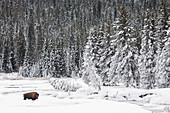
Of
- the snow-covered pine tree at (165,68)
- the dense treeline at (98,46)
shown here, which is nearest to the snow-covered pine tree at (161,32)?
the dense treeline at (98,46)

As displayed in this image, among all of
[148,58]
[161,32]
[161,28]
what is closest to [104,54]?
[148,58]

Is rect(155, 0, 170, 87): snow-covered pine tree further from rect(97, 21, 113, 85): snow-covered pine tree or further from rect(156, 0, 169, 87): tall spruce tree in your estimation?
rect(97, 21, 113, 85): snow-covered pine tree

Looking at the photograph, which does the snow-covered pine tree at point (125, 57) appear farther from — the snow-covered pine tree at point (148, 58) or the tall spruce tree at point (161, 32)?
the tall spruce tree at point (161, 32)

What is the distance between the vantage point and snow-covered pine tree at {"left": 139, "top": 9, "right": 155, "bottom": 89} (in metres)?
33.2

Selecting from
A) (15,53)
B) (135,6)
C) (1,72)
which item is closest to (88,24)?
(135,6)

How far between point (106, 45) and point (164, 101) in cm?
1938

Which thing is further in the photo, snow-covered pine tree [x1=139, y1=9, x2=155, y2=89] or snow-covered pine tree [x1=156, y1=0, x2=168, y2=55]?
snow-covered pine tree [x1=139, y1=9, x2=155, y2=89]

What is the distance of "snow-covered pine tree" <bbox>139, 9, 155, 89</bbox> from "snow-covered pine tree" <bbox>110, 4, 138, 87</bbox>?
1118 millimetres

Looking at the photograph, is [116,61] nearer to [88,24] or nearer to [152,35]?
[152,35]

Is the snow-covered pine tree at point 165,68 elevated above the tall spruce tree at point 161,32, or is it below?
below

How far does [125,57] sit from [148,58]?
11.2 feet

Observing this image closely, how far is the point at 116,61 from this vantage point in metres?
34.2

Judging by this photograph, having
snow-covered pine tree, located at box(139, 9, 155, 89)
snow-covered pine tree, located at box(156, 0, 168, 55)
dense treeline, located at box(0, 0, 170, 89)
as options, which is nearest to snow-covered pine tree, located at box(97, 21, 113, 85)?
dense treeline, located at box(0, 0, 170, 89)

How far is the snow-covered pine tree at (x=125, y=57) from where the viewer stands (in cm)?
3284
